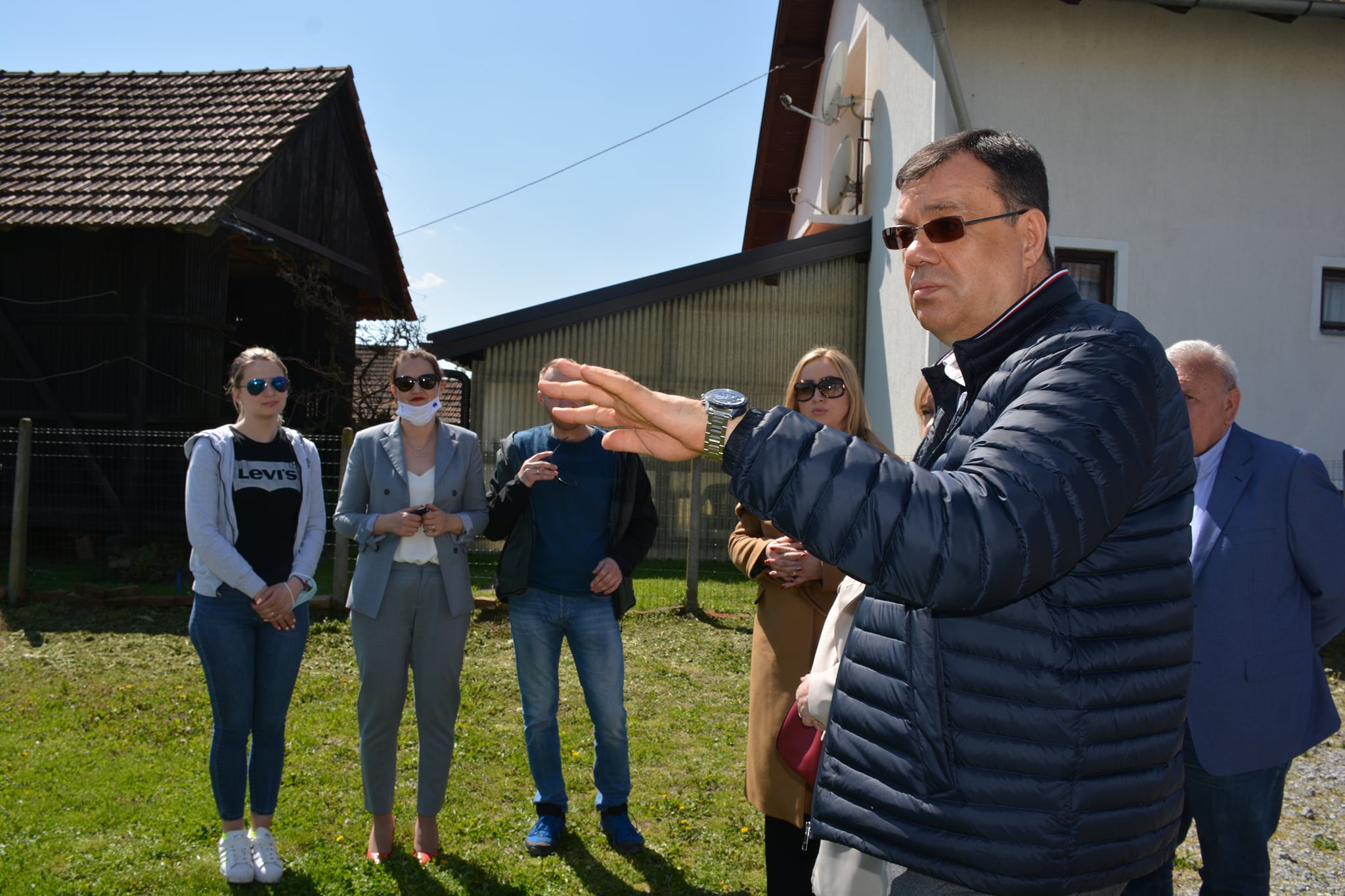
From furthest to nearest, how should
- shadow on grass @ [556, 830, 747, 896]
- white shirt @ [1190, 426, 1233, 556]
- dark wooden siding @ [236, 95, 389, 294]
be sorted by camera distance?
dark wooden siding @ [236, 95, 389, 294], shadow on grass @ [556, 830, 747, 896], white shirt @ [1190, 426, 1233, 556]

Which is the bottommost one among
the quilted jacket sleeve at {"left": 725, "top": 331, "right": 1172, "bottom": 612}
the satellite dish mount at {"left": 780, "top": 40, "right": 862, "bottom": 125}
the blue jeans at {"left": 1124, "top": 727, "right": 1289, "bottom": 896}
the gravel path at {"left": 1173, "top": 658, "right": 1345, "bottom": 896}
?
the gravel path at {"left": 1173, "top": 658, "right": 1345, "bottom": 896}

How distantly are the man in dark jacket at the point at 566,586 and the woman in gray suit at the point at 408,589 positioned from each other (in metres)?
0.25

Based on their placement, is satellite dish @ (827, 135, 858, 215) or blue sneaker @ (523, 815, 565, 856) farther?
satellite dish @ (827, 135, 858, 215)

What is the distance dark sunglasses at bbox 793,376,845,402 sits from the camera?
366cm

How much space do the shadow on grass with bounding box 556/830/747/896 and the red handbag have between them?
5.61ft

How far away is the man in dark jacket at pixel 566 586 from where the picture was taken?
4.45 meters

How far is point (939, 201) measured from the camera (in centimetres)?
167

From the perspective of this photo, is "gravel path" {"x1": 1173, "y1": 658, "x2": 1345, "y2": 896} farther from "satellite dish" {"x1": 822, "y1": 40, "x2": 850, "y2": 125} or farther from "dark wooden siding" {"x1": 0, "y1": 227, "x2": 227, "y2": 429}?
"dark wooden siding" {"x1": 0, "y1": 227, "x2": 227, "y2": 429}

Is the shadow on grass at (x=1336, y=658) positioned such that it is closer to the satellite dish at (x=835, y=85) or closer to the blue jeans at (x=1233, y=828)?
the blue jeans at (x=1233, y=828)

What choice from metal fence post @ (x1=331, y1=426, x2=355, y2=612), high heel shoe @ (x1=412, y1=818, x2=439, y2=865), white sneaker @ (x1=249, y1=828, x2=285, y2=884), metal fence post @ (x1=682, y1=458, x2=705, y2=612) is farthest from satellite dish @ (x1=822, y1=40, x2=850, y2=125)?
white sneaker @ (x1=249, y1=828, x2=285, y2=884)

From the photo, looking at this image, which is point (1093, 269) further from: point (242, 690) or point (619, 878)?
point (242, 690)

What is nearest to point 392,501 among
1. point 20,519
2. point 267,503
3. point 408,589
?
point 408,589

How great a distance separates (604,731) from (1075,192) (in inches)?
305

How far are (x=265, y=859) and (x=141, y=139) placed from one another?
545 inches
